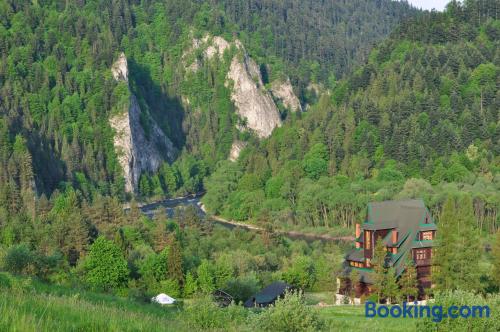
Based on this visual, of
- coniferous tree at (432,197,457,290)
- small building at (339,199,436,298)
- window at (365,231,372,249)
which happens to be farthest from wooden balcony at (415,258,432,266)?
coniferous tree at (432,197,457,290)

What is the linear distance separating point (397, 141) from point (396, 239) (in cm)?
7223

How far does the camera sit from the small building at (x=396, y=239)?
5956cm

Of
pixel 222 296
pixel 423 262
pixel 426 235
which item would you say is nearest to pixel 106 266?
pixel 222 296

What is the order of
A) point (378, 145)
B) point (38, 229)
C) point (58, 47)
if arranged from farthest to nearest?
point (58, 47), point (378, 145), point (38, 229)

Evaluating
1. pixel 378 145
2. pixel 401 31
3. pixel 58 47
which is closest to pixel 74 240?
pixel 378 145

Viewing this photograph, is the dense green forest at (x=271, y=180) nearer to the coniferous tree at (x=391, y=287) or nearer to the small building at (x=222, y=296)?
the coniferous tree at (x=391, y=287)

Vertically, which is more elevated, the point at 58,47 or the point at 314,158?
the point at 58,47

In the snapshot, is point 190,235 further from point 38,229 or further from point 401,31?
point 401,31

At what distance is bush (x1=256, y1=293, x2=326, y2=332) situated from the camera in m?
23.8

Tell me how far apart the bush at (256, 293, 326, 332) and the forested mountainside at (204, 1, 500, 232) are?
7318 cm

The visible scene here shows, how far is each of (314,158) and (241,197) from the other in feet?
53.7

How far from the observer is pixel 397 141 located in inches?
5153

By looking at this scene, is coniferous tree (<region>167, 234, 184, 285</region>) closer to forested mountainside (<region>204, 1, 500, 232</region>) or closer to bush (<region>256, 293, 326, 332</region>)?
forested mountainside (<region>204, 1, 500, 232</region>)

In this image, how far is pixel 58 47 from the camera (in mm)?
199875
